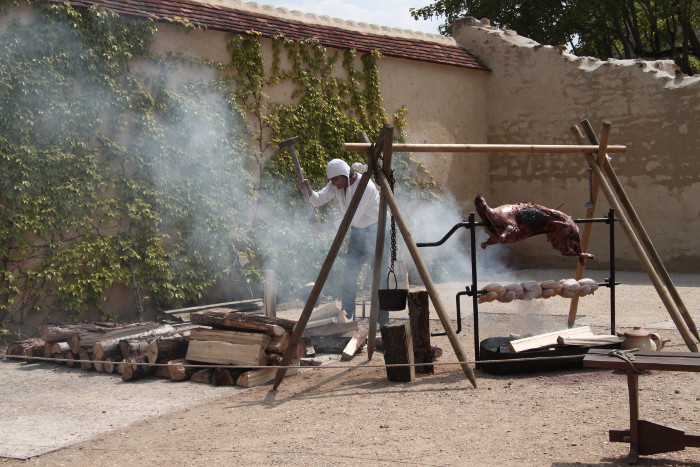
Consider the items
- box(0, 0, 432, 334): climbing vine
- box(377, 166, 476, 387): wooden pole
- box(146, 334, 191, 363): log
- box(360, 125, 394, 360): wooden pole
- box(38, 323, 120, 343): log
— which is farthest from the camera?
box(0, 0, 432, 334): climbing vine

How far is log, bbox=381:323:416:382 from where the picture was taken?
18.0 feet

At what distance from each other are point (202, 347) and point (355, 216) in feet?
8.15

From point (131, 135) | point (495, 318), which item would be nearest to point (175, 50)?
point (131, 135)

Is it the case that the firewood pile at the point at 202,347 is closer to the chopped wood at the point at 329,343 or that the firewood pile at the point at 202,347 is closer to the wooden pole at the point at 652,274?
the chopped wood at the point at 329,343

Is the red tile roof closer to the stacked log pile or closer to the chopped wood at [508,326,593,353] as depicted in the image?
the stacked log pile

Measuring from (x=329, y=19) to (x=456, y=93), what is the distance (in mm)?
2744

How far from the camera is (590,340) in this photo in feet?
18.3

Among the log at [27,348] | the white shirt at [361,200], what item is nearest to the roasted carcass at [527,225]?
the white shirt at [361,200]

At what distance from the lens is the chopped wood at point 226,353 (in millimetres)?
5797

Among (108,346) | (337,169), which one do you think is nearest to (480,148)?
(337,169)

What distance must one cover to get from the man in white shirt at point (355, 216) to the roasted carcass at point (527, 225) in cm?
188

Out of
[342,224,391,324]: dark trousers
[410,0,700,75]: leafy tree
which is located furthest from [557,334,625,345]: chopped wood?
[410,0,700,75]: leafy tree

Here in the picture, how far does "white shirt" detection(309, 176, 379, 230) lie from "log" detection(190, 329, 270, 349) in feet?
6.35

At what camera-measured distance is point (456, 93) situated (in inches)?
509
